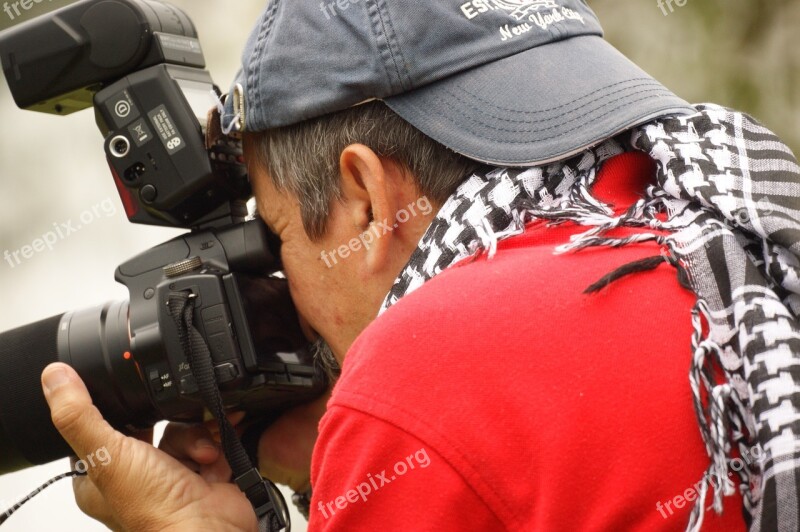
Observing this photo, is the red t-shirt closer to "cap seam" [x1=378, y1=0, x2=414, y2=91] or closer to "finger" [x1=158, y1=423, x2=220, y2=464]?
"cap seam" [x1=378, y1=0, x2=414, y2=91]

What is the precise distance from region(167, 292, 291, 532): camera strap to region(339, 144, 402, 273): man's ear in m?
0.23

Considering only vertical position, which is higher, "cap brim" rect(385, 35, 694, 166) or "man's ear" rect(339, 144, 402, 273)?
"cap brim" rect(385, 35, 694, 166)

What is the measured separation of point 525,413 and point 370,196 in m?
0.36

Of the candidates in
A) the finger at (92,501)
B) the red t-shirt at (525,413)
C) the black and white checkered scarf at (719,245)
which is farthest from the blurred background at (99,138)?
the red t-shirt at (525,413)

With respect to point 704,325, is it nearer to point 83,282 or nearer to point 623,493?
point 623,493

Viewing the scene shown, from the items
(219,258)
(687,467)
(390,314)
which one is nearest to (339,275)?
(219,258)

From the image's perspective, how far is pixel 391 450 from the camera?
0.81m

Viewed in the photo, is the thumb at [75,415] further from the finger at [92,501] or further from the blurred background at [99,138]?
the blurred background at [99,138]

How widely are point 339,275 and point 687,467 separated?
50cm

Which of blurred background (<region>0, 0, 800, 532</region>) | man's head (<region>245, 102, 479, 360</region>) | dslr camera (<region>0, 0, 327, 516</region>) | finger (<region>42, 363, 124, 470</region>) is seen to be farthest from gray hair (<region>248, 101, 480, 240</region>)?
blurred background (<region>0, 0, 800, 532</region>)

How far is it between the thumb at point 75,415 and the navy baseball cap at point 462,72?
18.5 inches

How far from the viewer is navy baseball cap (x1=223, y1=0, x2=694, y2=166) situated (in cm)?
100

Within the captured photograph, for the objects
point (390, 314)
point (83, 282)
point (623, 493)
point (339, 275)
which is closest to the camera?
point (623, 493)

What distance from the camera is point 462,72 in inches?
41.4
